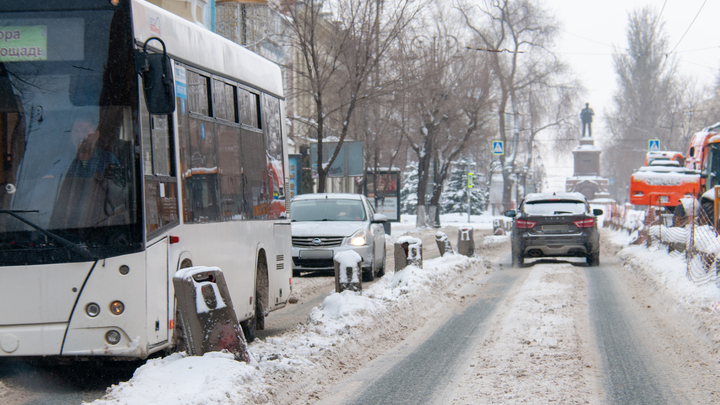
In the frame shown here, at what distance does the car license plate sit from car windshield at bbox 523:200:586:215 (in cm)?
516

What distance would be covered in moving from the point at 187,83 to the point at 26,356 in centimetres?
246

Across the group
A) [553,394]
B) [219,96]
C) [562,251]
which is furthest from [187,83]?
[562,251]

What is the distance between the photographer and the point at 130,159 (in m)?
5.55

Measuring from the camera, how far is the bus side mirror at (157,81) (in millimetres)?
5539

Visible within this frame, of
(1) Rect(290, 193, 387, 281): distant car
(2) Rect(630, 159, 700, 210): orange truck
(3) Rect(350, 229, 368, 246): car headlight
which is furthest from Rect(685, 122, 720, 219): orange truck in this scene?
(3) Rect(350, 229, 368, 246): car headlight

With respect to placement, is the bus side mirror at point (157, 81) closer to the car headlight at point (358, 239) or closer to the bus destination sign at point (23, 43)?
the bus destination sign at point (23, 43)

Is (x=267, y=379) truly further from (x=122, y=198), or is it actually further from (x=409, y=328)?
(x=409, y=328)

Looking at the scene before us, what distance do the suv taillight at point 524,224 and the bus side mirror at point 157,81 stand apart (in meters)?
12.8

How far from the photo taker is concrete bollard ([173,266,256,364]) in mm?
5543

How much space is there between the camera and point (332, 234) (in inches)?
578

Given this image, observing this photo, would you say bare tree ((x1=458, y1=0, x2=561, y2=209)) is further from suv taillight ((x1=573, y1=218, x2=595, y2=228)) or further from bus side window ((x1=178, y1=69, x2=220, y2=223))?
bus side window ((x1=178, y1=69, x2=220, y2=223))

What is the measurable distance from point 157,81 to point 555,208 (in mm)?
13164

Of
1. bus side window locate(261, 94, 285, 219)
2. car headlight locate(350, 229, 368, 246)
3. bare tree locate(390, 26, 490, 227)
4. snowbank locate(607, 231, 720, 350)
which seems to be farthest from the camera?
bare tree locate(390, 26, 490, 227)

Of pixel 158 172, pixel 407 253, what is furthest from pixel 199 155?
pixel 407 253
